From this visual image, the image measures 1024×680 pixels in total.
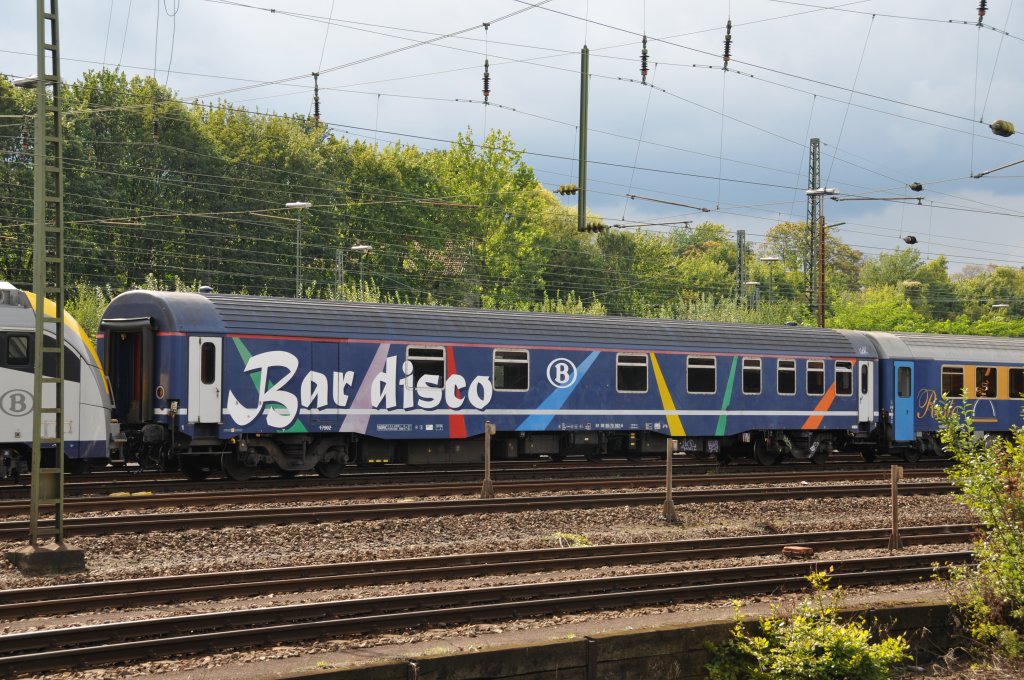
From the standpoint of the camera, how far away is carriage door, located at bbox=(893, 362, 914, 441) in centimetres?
3030

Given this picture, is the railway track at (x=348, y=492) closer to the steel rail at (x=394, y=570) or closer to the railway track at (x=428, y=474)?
the railway track at (x=428, y=474)

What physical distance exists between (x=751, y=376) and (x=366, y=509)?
556 inches

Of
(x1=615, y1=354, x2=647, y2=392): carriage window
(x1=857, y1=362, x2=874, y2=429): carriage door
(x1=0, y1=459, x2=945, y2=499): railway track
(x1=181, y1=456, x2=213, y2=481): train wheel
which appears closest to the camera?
(x1=0, y1=459, x2=945, y2=499): railway track

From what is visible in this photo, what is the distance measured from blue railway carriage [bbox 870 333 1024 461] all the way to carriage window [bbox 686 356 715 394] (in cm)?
610

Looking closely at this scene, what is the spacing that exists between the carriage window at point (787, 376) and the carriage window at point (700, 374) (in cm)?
223

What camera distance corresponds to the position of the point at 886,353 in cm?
3048

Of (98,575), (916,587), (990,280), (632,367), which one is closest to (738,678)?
(916,587)

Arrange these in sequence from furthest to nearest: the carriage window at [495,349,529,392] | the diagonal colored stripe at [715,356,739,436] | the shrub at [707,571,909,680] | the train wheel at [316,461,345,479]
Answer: the diagonal colored stripe at [715,356,739,436], the carriage window at [495,349,529,392], the train wheel at [316,461,345,479], the shrub at [707,571,909,680]

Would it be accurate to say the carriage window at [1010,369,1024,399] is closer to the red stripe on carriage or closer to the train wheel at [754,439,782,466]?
the train wheel at [754,439,782,466]

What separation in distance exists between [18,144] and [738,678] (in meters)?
46.1

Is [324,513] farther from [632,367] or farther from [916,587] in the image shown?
[632,367]

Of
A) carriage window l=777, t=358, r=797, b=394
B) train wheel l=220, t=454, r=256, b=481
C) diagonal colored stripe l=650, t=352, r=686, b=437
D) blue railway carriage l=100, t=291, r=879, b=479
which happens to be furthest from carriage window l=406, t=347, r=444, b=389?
carriage window l=777, t=358, r=797, b=394

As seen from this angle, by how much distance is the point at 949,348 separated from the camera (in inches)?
1230

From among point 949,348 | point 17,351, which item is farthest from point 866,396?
point 17,351
